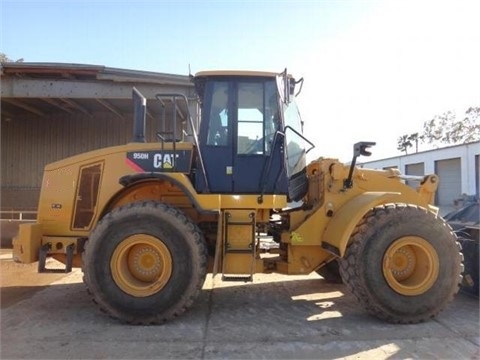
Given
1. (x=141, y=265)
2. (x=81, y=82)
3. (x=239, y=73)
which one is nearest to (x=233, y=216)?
(x=141, y=265)

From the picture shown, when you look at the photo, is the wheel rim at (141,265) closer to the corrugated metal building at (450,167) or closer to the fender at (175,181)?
the fender at (175,181)

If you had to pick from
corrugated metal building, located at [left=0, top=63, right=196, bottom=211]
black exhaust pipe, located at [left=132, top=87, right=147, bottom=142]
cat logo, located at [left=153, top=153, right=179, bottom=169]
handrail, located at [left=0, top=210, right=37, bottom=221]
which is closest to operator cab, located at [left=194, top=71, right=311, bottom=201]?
cat logo, located at [left=153, top=153, right=179, bottom=169]

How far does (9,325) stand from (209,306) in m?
2.50

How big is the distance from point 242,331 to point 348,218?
189 cm

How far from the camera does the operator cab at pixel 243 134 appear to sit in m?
6.20

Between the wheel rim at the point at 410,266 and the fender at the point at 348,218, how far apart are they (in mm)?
532

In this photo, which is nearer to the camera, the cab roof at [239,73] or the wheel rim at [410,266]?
the wheel rim at [410,266]

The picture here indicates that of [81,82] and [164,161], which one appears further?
[81,82]

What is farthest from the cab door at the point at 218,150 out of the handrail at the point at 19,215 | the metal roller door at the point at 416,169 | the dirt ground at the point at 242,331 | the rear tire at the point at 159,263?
the metal roller door at the point at 416,169

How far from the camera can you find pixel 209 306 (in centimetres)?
650

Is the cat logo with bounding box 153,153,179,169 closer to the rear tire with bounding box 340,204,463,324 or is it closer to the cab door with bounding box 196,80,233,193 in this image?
the cab door with bounding box 196,80,233,193

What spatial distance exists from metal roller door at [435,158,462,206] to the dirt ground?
2797 centimetres

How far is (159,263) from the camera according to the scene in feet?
19.1

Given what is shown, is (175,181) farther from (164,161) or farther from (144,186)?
(144,186)
